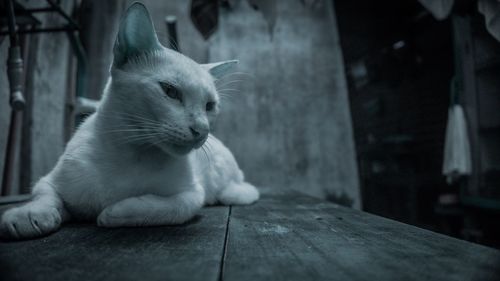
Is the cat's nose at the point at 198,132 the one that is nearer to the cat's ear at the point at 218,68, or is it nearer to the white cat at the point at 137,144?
the white cat at the point at 137,144

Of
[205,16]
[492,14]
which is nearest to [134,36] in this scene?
[492,14]

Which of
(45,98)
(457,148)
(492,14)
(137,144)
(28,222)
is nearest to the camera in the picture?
(28,222)

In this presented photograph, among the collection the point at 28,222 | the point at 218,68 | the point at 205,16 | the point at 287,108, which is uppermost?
the point at 205,16

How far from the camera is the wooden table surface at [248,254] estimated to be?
523 mm

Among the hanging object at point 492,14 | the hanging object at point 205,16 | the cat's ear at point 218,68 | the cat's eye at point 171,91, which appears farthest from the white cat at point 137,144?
the hanging object at point 205,16

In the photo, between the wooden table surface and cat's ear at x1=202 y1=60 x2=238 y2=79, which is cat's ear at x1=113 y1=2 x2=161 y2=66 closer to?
cat's ear at x1=202 y1=60 x2=238 y2=79

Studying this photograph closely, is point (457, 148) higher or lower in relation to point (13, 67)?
lower

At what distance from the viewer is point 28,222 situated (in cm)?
76

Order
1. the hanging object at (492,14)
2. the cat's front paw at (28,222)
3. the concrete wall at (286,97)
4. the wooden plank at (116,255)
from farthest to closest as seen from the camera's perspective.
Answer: the concrete wall at (286,97) → the hanging object at (492,14) → the cat's front paw at (28,222) → the wooden plank at (116,255)

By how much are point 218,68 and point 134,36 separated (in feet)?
1.21

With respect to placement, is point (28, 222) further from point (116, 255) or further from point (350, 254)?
point (350, 254)

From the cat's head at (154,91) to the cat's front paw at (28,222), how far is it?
316mm

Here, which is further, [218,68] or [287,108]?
[287,108]

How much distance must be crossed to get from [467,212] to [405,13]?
2.59 meters
